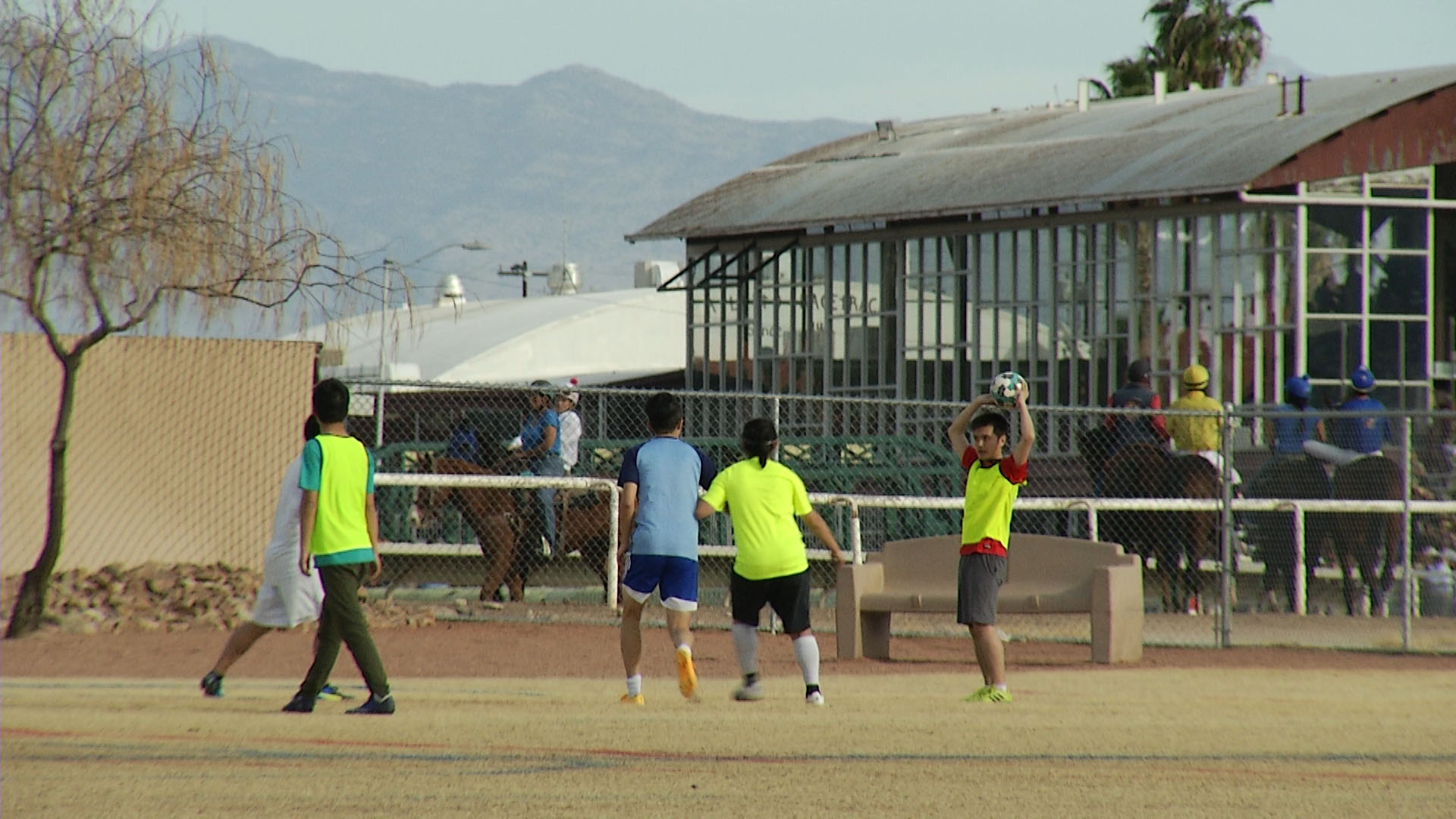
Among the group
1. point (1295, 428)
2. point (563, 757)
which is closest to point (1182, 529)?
point (1295, 428)

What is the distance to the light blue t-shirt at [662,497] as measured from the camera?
10844mm

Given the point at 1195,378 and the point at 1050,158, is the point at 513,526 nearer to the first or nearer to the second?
the point at 1195,378

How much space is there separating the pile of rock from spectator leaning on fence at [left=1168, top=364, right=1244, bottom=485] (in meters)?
6.18

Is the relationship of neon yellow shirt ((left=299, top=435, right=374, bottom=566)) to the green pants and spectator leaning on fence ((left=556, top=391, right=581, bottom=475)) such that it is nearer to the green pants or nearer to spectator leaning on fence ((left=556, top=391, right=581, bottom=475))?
the green pants

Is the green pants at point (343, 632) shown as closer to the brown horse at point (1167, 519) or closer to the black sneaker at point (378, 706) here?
the black sneaker at point (378, 706)

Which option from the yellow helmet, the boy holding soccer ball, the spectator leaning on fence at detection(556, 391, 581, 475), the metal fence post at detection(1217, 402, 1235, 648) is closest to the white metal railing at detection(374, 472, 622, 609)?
the spectator leaning on fence at detection(556, 391, 581, 475)

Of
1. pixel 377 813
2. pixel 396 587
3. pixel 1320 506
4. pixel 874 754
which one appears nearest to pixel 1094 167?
pixel 1320 506

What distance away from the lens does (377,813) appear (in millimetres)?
6977

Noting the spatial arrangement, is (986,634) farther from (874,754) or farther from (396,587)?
(396,587)

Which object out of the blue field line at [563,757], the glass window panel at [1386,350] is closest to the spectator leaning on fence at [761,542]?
the blue field line at [563,757]

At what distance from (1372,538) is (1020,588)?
3.36m

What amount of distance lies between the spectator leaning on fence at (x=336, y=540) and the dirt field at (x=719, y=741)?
20 centimetres

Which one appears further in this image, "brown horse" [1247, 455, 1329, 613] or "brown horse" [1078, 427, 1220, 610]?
"brown horse" [1078, 427, 1220, 610]

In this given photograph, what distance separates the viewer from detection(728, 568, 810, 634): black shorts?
11148 millimetres
